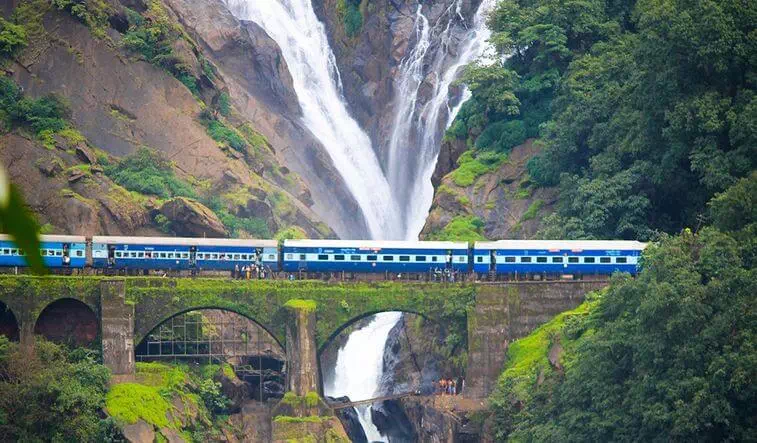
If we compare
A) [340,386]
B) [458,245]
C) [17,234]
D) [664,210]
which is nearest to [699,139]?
[664,210]

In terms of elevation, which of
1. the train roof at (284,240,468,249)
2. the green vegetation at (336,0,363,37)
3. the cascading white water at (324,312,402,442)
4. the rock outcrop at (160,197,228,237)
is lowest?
the cascading white water at (324,312,402,442)

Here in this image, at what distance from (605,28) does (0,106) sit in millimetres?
32903

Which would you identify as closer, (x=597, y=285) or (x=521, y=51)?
(x=597, y=285)

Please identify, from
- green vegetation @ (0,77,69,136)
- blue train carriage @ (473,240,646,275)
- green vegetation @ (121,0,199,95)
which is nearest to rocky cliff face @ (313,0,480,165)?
green vegetation @ (121,0,199,95)

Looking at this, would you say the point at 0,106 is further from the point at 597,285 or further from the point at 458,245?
the point at 597,285

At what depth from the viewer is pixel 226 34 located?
91.8 metres

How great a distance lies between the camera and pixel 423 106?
3625 inches

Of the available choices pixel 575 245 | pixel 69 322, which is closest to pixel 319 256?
pixel 575 245

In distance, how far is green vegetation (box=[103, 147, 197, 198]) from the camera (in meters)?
73.9

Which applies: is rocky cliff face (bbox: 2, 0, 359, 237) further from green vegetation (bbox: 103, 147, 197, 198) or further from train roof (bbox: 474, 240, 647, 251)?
train roof (bbox: 474, 240, 647, 251)

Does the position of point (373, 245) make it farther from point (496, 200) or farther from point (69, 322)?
point (69, 322)

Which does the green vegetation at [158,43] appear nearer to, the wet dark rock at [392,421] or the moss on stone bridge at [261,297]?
the moss on stone bridge at [261,297]

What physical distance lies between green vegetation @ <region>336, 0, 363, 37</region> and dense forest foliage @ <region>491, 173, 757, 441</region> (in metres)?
47.9

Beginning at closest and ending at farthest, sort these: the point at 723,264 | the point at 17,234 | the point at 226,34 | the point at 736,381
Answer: the point at 17,234
the point at 736,381
the point at 723,264
the point at 226,34
